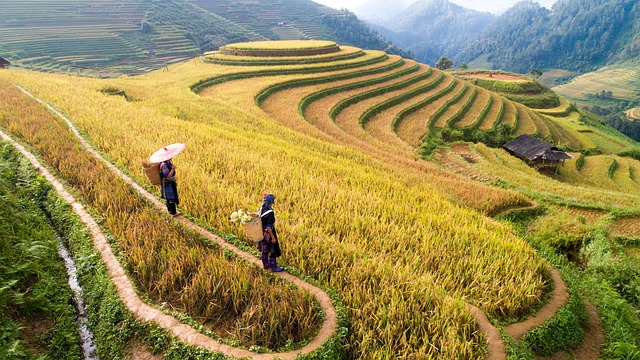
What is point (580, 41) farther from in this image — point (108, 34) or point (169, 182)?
point (169, 182)

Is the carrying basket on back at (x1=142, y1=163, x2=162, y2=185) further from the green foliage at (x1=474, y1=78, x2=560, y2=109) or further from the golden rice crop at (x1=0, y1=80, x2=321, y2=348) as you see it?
the green foliage at (x1=474, y1=78, x2=560, y2=109)

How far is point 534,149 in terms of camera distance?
926 inches

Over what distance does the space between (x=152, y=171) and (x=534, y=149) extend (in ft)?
85.9

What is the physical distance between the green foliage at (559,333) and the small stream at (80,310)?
5.50 meters

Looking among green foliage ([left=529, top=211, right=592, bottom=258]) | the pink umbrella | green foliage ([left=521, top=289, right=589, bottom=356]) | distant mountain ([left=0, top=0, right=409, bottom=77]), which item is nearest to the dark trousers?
the pink umbrella

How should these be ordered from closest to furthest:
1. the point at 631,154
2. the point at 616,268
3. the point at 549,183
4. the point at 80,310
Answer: the point at 80,310
the point at 616,268
the point at 549,183
the point at 631,154

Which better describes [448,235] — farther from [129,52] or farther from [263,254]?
[129,52]

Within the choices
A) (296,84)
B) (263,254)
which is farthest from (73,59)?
(263,254)

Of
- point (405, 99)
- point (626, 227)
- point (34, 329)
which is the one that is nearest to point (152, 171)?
point (34, 329)

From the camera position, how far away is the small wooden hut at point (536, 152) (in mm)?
22391

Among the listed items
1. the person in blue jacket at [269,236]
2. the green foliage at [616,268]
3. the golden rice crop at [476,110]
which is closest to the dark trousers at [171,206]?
the person in blue jacket at [269,236]

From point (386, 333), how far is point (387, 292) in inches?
23.2

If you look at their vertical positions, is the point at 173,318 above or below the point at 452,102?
above

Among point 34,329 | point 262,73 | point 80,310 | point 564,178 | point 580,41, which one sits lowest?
point 564,178
